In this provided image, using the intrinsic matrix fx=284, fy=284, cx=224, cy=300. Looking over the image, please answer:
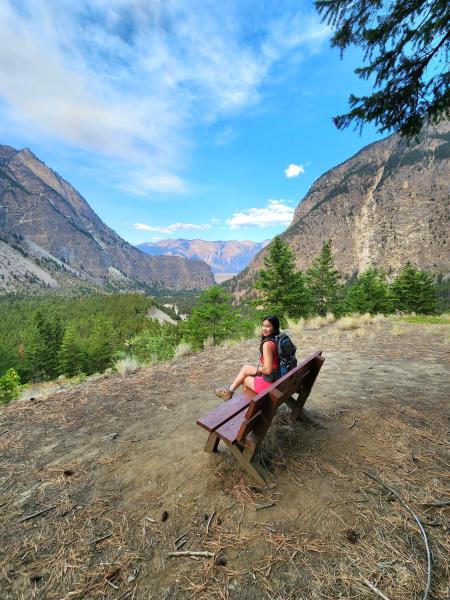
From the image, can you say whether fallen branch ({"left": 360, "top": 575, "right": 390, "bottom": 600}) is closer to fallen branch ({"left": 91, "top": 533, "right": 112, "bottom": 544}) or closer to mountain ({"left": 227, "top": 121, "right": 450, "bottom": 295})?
fallen branch ({"left": 91, "top": 533, "right": 112, "bottom": 544})

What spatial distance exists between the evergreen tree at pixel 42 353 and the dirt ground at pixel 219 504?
1951 inches

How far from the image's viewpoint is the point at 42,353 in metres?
47.2

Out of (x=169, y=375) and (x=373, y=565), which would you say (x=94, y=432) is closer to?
(x=169, y=375)

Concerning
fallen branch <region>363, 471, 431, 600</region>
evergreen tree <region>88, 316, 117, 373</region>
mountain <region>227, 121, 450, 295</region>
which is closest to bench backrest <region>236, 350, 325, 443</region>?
fallen branch <region>363, 471, 431, 600</region>

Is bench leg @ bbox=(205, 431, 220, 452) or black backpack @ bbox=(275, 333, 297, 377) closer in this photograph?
bench leg @ bbox=(205, 431, 220, 452)

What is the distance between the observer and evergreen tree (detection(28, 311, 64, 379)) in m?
46.7

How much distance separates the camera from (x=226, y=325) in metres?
18.7

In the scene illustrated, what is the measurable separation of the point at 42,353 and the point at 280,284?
45091 millimetres

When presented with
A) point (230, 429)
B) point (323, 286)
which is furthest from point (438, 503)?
point (323, 286)

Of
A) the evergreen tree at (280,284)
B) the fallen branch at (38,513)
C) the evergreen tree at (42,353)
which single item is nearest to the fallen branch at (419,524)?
the fallen branch at (38,513)

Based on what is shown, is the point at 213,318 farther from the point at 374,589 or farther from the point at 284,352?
the point at 374,589

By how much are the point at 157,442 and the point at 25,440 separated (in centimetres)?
193

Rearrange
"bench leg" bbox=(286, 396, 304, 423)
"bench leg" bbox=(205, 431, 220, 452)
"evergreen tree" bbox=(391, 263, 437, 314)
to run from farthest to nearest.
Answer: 1. "evergreen tree" bbox=(391, 263, 437, 314)
2. "bench leg" bbox=(286, 396, 304, 423)
3. "bench leg" bbox=(205, 431, 220, 452)

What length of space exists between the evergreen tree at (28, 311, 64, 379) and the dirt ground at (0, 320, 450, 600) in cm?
4955
